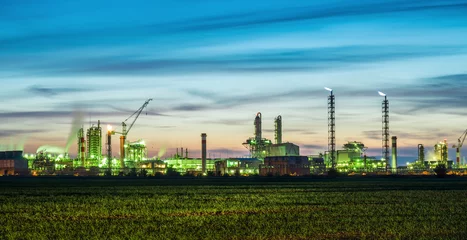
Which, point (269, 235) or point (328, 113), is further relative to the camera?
point (328, 113)

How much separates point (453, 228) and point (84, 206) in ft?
68.8

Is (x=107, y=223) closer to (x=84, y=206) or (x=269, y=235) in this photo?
(x=269, y=235)

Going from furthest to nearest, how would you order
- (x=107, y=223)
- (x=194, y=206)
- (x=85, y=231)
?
(x=194, y=206) → (x=107, y=223) → (x=85, y=231)

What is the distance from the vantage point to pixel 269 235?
25719mm

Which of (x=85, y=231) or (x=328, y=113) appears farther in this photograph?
(x=328, y=113)

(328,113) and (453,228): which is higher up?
(328,113)

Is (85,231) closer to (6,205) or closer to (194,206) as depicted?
(194,206)

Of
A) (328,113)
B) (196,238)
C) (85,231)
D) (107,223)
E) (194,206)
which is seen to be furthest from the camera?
(328,113)

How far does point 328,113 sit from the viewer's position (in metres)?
195

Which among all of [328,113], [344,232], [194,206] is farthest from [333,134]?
[344,232]

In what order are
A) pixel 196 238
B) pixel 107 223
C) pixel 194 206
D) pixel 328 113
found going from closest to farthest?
pixel 196 238
pixel 107 223
pixel 194 206
pixel 328 113

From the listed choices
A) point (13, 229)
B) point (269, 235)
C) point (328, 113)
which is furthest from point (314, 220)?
point (328, 113)

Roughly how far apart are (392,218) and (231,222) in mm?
6853

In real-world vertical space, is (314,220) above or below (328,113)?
below
